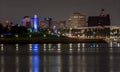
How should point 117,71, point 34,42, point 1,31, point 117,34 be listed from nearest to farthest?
1. point 117,71
2. point 34,42
3. point 1,31
4. point 117,34

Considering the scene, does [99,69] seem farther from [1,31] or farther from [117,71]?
[1,31]

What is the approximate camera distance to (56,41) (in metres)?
177

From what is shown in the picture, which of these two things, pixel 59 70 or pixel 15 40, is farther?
pixel 15 40

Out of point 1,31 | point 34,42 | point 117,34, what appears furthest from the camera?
point 117,34

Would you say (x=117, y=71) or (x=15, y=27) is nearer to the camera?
(x=117, y=71)

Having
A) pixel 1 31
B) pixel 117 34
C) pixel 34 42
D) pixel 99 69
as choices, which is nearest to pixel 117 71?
pixel 99 69

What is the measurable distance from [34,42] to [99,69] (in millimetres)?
128838

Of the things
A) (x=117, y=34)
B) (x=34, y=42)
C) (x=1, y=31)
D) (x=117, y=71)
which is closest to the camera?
(x=117, y=71)

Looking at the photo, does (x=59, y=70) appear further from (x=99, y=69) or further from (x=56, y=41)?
(x=56, y=41)

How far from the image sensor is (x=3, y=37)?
175 meters

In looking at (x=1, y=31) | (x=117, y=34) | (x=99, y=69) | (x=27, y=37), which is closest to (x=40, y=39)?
(x=27, y=37)

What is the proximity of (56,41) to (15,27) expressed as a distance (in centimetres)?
2262

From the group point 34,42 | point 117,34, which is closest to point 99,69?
point 34,42

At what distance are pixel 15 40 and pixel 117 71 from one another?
13317 cm
